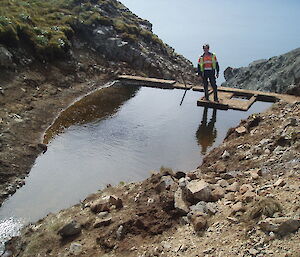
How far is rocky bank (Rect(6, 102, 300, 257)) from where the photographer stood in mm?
6371

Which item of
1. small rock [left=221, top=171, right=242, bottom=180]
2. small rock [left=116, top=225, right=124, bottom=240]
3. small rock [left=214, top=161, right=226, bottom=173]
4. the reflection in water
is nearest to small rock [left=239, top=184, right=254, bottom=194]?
small rock [left=221, top=171, right=242, bottom=180]

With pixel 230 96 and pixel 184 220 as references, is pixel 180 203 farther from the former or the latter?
pixel 230 96

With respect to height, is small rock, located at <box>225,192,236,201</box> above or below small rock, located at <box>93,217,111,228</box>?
above

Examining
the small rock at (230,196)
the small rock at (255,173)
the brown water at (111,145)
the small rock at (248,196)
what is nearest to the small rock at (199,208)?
the small rock at (230,196)

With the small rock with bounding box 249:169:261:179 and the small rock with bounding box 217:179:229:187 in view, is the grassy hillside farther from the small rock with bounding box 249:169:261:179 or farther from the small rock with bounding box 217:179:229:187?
the small rock with bounding box 249:169:261:179

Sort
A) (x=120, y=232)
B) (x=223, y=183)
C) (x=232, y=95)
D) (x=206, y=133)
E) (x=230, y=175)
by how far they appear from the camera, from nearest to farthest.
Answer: (x=120, y=232)
(x=223, y=183)
(x=230, y=175)
(x=206, y=133)
(x=232, y=95)

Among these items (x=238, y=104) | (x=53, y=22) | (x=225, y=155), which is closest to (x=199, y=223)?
(x=225, y=155)

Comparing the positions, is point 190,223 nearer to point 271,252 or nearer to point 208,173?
point 271,252

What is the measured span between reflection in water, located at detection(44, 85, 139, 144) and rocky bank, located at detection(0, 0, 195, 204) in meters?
0.47

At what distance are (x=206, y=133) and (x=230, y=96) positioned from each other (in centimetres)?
587

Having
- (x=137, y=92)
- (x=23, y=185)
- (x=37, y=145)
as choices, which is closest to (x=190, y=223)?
(x=23, y=185)

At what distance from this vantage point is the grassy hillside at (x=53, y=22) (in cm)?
2305

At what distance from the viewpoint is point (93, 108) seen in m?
19.2

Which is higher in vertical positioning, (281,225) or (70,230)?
(281,225)
